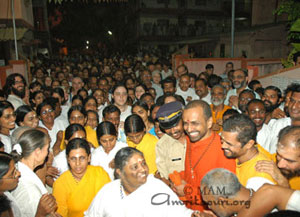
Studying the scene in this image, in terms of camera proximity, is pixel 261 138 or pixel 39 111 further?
pixel 39 111

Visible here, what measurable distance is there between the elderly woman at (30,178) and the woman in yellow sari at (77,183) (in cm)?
21

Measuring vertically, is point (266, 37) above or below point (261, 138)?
above

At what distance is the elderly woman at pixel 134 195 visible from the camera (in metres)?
2.49

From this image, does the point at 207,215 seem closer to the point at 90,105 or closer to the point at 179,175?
the point at 179,175

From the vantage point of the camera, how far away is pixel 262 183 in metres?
2.37

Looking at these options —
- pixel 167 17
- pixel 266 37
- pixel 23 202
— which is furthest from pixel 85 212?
pixel 167 17

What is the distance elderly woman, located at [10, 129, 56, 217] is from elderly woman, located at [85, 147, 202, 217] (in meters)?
0.55

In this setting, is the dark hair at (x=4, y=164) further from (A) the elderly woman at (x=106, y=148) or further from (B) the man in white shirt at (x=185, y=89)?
(B) the man in white shirt at (x=185, y=89)

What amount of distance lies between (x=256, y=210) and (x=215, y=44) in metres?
21.4

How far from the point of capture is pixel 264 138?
4.07m

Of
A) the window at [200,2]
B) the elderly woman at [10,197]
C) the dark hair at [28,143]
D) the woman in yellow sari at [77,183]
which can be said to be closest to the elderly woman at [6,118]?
the dark hair at [28,143]

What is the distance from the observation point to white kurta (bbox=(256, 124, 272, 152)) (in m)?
4.03

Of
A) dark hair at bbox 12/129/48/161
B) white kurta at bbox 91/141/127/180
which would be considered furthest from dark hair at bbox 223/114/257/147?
dark hair at bbox 12/129/48/161

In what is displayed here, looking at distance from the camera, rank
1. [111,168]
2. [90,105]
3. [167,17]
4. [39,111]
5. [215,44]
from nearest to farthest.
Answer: [111,168] → [39,111] → [90,105] → [215,44] → [167,17]
